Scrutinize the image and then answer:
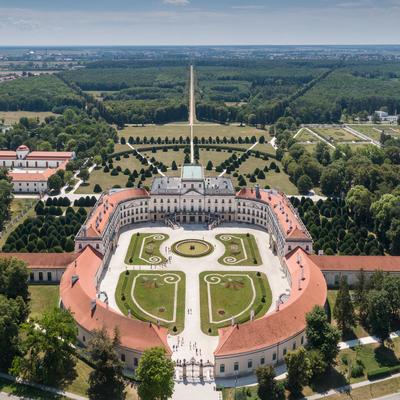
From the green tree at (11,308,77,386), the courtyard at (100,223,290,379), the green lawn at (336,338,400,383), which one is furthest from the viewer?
the courtyard at (100,223,290,379)

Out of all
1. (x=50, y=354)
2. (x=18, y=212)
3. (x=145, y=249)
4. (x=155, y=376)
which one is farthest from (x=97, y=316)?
(x=18, y=212)

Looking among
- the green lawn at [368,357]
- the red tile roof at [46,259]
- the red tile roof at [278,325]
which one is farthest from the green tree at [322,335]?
the red tile roof at [46,259]

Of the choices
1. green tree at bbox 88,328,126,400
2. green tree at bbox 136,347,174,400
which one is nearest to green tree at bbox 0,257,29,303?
green tree at bbox 88,328,126,400

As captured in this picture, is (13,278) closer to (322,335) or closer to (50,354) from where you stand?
(50,354)

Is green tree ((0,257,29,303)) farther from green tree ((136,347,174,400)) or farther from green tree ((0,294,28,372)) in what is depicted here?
green tree ((136,347,174,400))

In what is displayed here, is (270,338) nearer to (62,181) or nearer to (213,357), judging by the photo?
(213,357)

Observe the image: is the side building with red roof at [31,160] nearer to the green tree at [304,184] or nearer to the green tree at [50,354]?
the green tree at [304,184]
